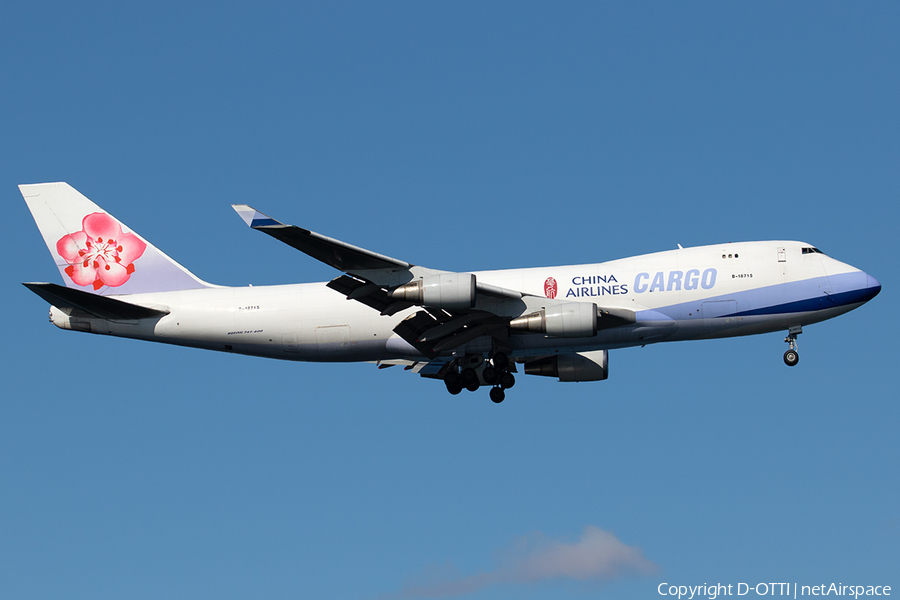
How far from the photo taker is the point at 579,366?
42.4 meters

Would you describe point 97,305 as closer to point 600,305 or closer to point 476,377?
point 476,377

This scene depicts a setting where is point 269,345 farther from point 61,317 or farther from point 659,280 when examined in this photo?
point 659,280

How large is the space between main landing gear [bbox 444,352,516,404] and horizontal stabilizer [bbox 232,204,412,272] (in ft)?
22.0

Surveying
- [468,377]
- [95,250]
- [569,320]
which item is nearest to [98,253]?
[95,250]

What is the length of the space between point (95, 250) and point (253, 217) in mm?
13220

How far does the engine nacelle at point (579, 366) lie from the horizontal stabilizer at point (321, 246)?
32.1ft

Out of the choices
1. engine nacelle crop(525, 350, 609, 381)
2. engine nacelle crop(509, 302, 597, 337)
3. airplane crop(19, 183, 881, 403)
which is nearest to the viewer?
engine nacelle crop(509, 302, 597, 337)

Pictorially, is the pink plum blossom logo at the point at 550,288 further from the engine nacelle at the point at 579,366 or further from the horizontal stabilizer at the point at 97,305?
the horizontal stabilizer at the point at 97,305

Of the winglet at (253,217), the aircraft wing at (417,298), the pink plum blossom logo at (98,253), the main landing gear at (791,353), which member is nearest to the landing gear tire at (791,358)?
the main landing gear at (791,353)

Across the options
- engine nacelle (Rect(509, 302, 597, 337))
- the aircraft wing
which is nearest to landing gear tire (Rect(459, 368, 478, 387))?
the aircraft wing

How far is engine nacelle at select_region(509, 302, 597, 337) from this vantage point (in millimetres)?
36906

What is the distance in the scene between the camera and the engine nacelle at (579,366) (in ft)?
139

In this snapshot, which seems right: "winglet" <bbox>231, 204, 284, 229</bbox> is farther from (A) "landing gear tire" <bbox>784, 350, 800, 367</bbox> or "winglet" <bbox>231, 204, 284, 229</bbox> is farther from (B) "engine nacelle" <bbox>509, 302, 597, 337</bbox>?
(A) "landing gear tire" <bbox>784, 350, 800, 367</bbox>

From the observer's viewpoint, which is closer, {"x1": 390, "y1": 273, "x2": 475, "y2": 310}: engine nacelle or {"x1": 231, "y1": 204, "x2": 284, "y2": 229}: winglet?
{"x1": 231, "y1": 204, "x2": 284, "y2": 229}: winglet
